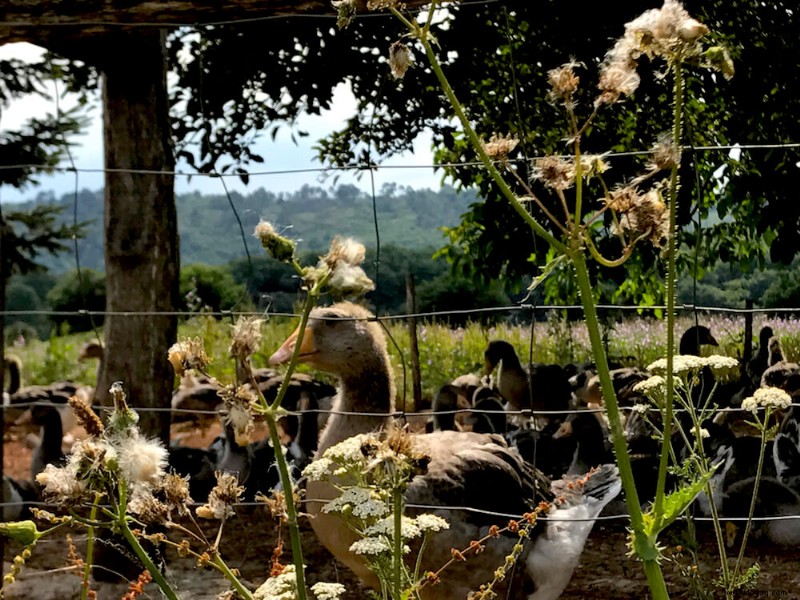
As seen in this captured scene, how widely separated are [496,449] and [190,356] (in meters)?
2.66

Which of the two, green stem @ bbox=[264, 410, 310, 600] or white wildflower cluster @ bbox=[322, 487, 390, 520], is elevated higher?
green stem @ bbox=[264, 410, 310, 600]

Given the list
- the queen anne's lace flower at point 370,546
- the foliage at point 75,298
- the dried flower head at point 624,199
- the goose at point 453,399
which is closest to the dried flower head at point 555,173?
the dried flower head at point 624,199

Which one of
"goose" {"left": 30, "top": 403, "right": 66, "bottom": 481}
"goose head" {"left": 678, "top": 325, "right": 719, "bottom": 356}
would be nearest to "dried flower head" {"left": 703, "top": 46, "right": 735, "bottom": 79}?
"goose head" {"left": 678, "top": 325, "right": 719, "bottom": 356}

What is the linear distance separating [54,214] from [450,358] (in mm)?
6274

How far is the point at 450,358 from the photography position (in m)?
7.47

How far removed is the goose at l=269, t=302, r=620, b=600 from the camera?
331 cm

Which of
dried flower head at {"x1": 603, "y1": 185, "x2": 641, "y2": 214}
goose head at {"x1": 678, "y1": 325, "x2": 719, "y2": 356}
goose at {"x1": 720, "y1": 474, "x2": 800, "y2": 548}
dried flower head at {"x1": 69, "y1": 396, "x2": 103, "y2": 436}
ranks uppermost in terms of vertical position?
dried flower head at {"x1": 603, "y1": 185, "x2": 641, "y2": 214}

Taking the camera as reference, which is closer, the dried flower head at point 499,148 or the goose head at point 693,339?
the dried flower head at point 499,148

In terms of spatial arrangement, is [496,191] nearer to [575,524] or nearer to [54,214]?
[575,524]

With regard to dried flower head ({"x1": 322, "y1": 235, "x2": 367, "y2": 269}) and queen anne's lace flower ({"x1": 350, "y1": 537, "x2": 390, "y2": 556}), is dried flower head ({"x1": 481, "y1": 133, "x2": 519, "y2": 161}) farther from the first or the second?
queen anne's lace flower ({"x1": 350, "y1": 537, "x2": 390, "y2": 556})

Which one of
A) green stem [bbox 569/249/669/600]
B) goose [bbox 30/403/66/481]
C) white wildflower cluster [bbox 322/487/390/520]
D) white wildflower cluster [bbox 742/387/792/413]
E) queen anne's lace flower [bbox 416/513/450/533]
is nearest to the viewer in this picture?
green stem [bbox 569/249/669/600]

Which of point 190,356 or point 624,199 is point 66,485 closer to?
point 190,356

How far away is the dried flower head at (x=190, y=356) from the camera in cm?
113

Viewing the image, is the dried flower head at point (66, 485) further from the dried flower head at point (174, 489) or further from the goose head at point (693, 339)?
the goose head at point (693, 339)
